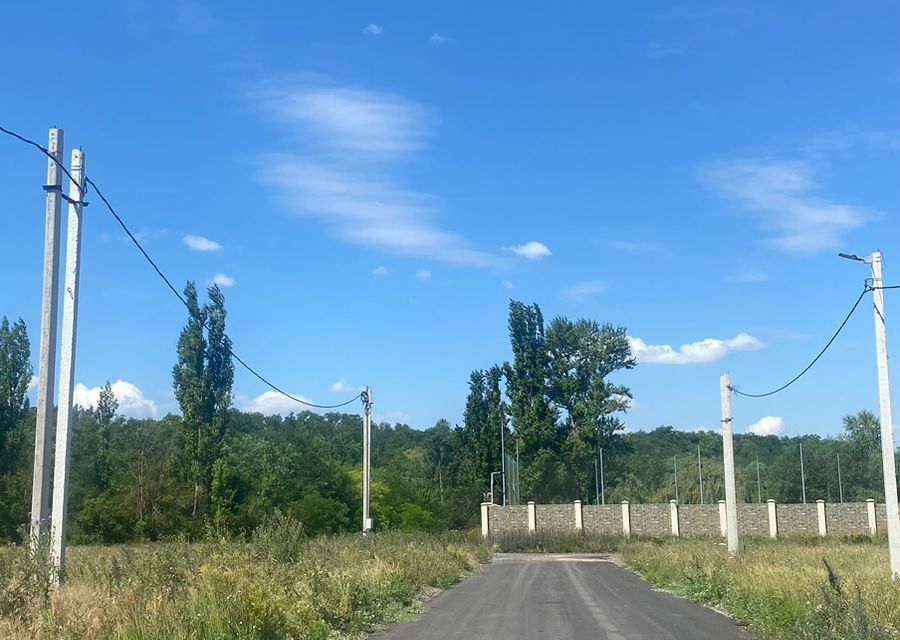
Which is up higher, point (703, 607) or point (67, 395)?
point (67, 395)

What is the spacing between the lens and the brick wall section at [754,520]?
196 feet

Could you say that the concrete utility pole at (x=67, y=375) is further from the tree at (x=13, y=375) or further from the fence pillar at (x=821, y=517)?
the fence pillar at (x=821, y=517)

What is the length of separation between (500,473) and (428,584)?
51.8 m

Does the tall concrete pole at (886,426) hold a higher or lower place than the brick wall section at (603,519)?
higher

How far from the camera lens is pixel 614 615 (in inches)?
696

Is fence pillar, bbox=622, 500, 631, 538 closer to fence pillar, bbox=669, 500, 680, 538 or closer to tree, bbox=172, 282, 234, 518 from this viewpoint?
fence pillar, bbox=669, 500, 680, 538

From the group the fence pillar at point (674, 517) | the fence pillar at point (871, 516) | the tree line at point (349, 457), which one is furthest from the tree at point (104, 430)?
the fence pillar at point (871, 516)

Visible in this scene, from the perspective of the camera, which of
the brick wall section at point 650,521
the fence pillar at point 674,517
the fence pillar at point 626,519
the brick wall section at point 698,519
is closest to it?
the brick wall section at point 698,519

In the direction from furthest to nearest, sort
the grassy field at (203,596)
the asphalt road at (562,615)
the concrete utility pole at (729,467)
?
the concrete utility pole at (729,467)
the asphalt road at (562,615)
the grassy field at (203,596)

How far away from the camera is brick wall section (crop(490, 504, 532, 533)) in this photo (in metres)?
62.5

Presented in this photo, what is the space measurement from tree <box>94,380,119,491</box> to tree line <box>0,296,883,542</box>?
13 centimetres

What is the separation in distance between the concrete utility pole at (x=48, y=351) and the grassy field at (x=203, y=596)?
2.39ft

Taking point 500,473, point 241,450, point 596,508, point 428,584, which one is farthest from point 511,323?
point 428,584

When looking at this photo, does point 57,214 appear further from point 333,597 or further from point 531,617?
point 531,617
